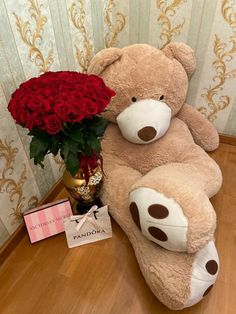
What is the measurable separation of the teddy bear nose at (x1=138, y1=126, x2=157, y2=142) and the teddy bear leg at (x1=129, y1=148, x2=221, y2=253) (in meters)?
0.20

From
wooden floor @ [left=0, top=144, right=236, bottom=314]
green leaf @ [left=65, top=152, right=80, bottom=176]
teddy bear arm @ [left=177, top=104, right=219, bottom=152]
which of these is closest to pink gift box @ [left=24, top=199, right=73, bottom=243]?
wooden floor @ [left=0, top=144, right=236, bottom=314]

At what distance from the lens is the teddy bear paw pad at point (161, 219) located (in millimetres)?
841

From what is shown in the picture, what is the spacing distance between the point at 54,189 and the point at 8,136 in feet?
1.37

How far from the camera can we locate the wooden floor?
0.92 m

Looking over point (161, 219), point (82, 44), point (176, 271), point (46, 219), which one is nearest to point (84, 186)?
point (46, 219)

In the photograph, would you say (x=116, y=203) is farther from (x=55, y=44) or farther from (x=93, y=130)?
(x=55, y=44)

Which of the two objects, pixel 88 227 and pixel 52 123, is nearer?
pixel 52 123

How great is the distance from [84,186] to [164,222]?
35 centimetres

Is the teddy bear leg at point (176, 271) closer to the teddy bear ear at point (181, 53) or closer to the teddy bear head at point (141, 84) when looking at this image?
the teddy bear head at point (141, 84)

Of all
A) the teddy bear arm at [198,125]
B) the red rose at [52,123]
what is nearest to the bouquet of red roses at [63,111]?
the red rose at [52,123]

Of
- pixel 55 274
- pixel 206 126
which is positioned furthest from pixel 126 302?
pixel 206 126

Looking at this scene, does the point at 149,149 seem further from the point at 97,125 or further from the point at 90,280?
the point at 90,280

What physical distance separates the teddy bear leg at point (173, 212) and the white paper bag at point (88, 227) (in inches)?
6.3

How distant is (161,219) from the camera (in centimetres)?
86
